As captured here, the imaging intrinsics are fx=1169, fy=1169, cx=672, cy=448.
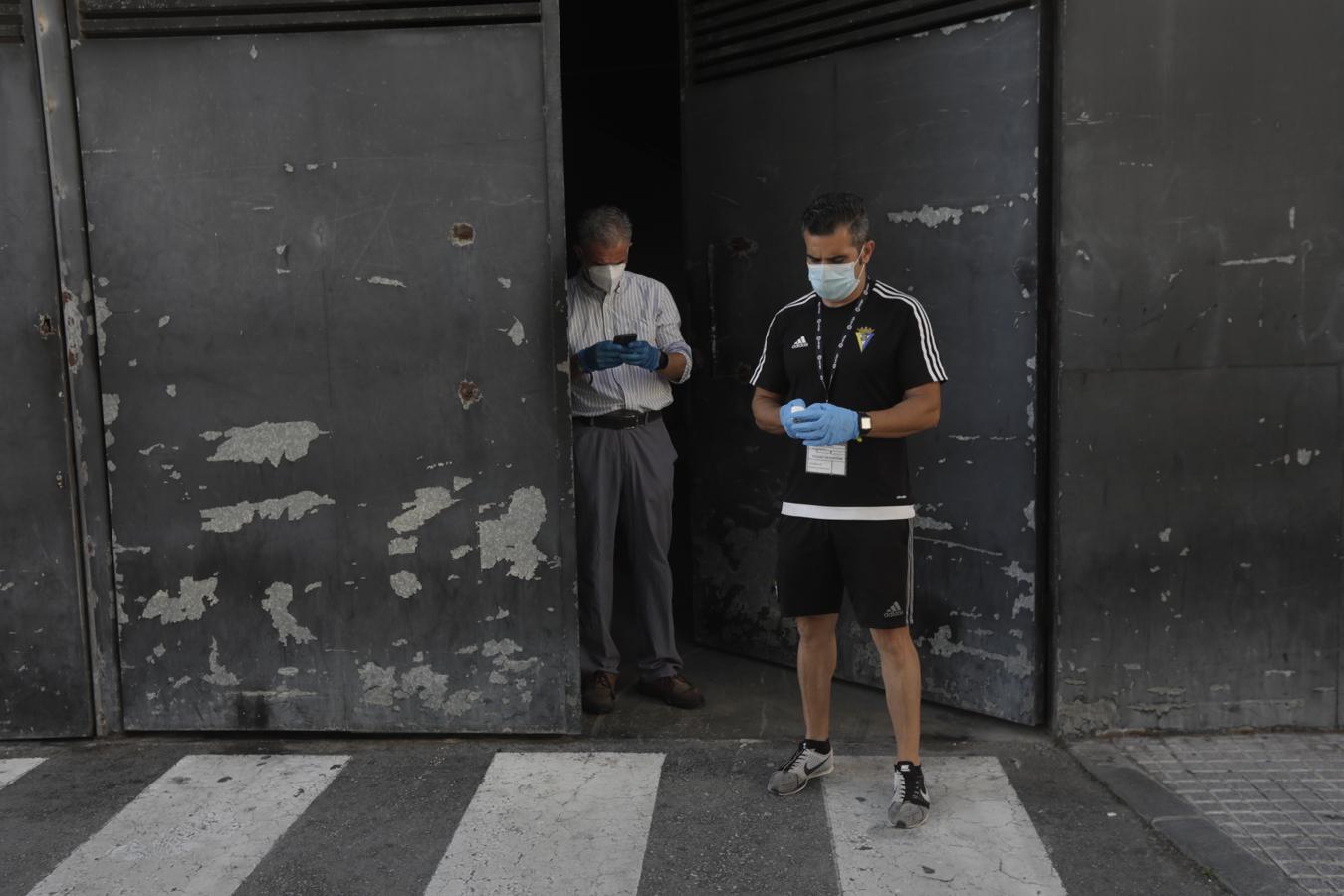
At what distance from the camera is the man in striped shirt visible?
490cm

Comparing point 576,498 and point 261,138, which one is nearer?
point 261,138

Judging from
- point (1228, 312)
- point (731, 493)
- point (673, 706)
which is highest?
point (1228, 312)

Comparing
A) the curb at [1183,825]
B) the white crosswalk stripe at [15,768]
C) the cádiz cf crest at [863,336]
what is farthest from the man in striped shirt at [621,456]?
the white crosswalk stripe at [15,768]

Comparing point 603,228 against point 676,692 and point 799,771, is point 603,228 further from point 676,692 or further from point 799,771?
point 799,771

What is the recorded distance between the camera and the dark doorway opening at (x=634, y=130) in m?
7.74

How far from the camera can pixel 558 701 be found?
4629mm

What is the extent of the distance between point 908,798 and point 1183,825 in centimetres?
86

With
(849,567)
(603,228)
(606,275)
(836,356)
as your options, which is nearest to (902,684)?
(849,567)

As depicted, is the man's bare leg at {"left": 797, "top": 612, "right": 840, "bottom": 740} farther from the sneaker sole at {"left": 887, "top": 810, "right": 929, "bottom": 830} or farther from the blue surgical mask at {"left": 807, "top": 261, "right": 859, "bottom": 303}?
the blue surgical mask at {"left": 807, "top": 261, "right": 859, "bottom": 303}

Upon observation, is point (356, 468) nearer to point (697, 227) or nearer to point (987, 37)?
point (697, 227)

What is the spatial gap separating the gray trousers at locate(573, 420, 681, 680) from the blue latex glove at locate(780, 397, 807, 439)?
1.31m

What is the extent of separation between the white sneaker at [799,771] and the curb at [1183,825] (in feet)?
3.15

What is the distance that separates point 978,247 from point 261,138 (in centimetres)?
278

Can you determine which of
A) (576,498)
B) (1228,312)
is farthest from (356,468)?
(1228,312)
